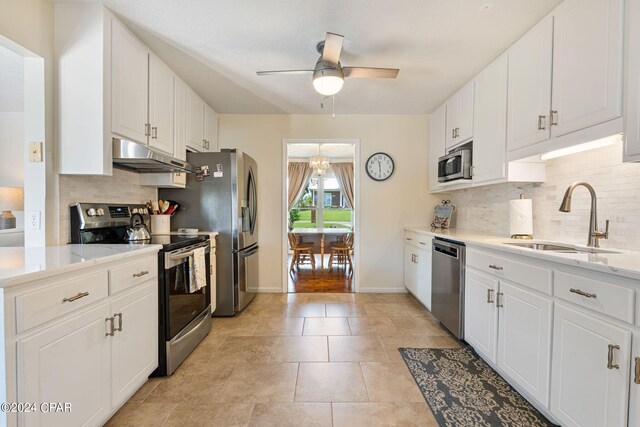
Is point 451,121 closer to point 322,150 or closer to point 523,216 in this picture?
point 523,216

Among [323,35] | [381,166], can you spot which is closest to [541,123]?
[323,35]

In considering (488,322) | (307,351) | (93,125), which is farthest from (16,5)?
(488,322)

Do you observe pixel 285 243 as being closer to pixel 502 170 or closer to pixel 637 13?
pixel 502 170

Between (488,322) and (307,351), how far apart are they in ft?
4.50

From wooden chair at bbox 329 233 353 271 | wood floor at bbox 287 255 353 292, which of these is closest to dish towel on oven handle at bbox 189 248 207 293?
wood floor at bbox 287 255 353 292

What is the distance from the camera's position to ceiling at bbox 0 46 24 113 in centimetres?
242

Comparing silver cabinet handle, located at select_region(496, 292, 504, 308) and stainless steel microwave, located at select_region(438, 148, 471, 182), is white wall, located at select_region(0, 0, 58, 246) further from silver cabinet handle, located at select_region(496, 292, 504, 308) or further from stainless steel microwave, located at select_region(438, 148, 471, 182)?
stainless steel microwave, located at select_region(438, 148, 471, 182)

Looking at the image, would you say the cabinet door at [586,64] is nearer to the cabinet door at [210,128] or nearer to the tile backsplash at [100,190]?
the tile backsplash at [100,190]

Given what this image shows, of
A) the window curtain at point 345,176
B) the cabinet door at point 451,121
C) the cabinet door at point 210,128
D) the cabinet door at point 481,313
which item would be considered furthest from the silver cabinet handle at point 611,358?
the window curtain at point 345,176

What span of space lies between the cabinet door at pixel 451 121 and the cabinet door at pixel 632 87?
174 centimetres

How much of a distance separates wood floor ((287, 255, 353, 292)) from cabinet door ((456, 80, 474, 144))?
2425 millimetres

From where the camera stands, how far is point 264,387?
1880 mm

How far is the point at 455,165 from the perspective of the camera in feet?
9.80

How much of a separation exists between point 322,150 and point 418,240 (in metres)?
3.77
